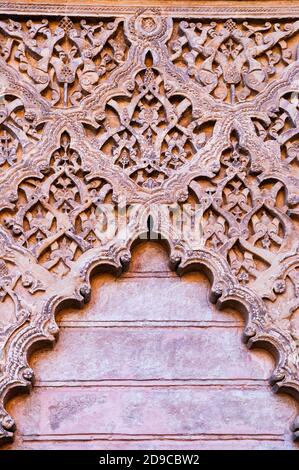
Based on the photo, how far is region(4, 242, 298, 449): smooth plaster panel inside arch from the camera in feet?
18.6

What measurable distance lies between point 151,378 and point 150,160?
1.14 meters

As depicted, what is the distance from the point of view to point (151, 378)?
19.0 ft

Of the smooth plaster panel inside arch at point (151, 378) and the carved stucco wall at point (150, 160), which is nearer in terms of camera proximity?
the smooth plaster panel inside arch at point (151, 378)

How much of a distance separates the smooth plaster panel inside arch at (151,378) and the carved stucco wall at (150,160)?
3cm

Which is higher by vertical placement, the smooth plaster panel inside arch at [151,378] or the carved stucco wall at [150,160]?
the carved stucco wall at [150,160]

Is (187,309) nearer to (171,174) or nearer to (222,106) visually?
(171,174)

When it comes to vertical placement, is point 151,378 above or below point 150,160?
below

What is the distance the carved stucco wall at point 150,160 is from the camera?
230 inches

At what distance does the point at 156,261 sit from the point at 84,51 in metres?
1.23

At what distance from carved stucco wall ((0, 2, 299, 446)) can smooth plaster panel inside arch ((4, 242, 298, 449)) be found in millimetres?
32

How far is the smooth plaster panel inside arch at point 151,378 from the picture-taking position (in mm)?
5680

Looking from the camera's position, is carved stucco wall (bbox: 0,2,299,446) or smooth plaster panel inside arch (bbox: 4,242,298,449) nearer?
smooth plaster panel inside arch (bbox: 4,242,298,449)

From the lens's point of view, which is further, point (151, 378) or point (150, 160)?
point (150, 160)

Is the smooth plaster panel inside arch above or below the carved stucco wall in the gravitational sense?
below
